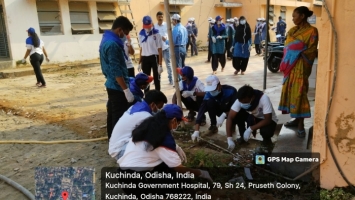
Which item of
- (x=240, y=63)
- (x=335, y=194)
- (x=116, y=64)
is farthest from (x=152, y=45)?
(x=335, y=194)

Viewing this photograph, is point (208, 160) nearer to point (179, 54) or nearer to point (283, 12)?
point (179, 54)

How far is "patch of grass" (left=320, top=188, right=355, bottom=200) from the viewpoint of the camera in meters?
2.59

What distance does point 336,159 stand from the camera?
266 centimetres

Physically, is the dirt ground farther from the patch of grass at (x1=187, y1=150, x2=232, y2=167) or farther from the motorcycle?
the motorcycle

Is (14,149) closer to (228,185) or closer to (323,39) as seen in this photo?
(228,185)

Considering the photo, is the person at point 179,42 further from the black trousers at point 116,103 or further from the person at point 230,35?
the person at point 230,35

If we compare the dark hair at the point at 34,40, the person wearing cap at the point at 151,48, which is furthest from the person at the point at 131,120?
the dark hair at the point at 34,40

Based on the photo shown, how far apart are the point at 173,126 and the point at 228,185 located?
95cm

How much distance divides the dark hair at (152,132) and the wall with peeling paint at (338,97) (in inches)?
54.9

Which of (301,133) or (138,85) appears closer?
(301,133)

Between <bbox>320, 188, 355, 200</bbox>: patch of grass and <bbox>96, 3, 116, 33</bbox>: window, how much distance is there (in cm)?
1261

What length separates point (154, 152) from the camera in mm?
2309

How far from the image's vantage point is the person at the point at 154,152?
7.30ft

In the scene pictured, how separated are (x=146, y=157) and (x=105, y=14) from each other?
1297cm
